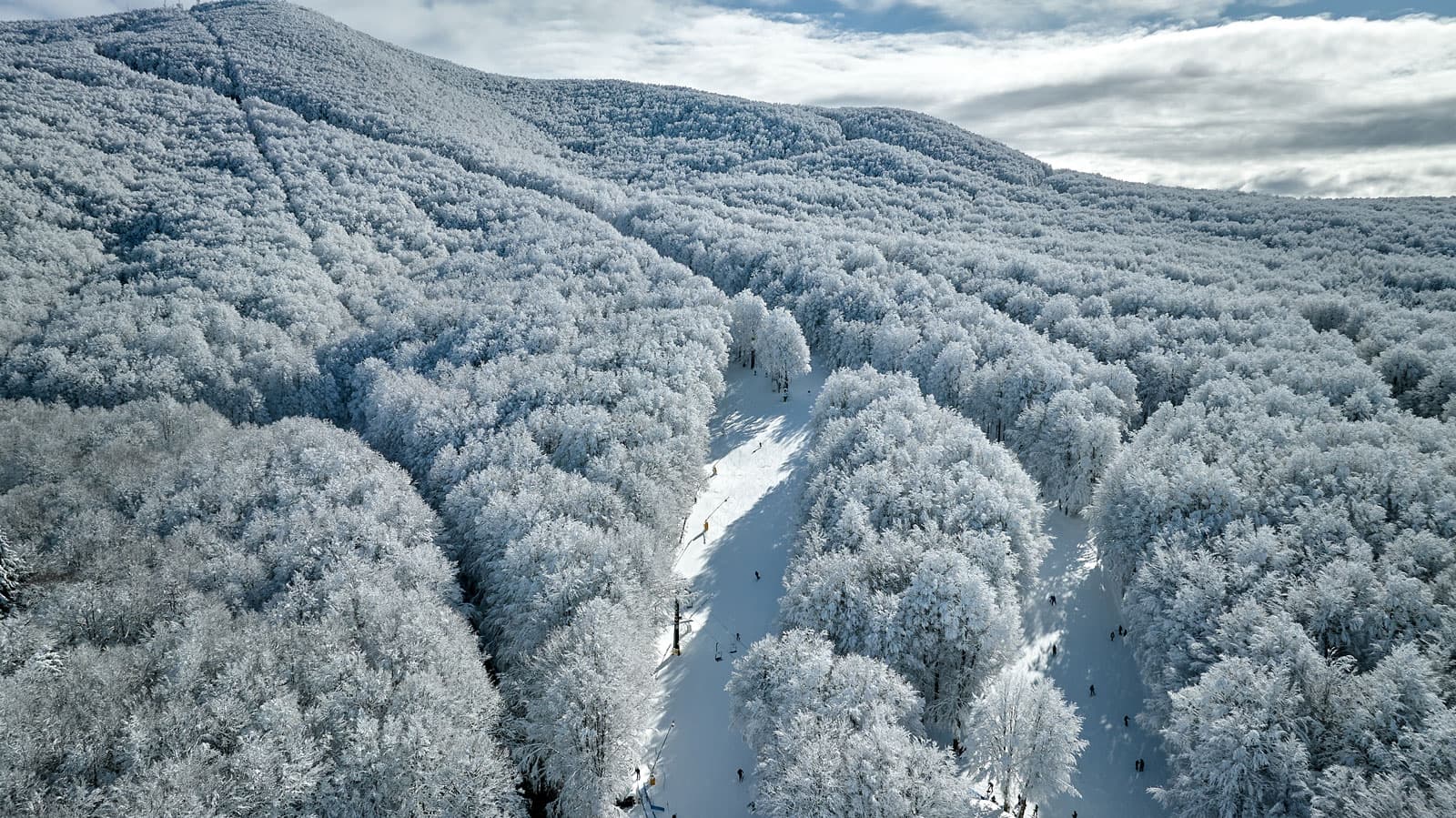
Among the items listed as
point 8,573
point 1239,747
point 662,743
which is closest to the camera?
point 1239,747

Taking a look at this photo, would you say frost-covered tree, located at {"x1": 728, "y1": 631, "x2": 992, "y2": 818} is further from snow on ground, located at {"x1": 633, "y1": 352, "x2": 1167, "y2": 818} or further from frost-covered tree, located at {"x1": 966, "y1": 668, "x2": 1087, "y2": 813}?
snow on ground, located at {"x1": 633, "y1": 352, "x2": 1167, "y2": 818}

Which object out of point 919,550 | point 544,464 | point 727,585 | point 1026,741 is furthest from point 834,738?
point 544,464

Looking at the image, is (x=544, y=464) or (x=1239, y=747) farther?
(x=544, y=464)

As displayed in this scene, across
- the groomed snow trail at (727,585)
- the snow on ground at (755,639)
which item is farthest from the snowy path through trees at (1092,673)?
the groomed snow trail at (727,585)

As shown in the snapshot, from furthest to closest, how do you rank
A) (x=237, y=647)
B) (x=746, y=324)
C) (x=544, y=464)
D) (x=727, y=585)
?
Answer: (x=746, y=324)
(x=727, y=585)
(x=544, y=464)
(x=237, y=647)

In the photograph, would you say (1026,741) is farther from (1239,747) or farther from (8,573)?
(8,573)

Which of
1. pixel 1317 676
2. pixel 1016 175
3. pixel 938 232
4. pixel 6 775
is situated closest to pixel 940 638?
pixel 1317 676

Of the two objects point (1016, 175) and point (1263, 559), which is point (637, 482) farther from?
point (1016, 175)

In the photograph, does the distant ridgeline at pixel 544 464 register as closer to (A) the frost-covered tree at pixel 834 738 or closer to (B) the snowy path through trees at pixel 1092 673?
(A) the frost-covered tree at pixel 834 738
